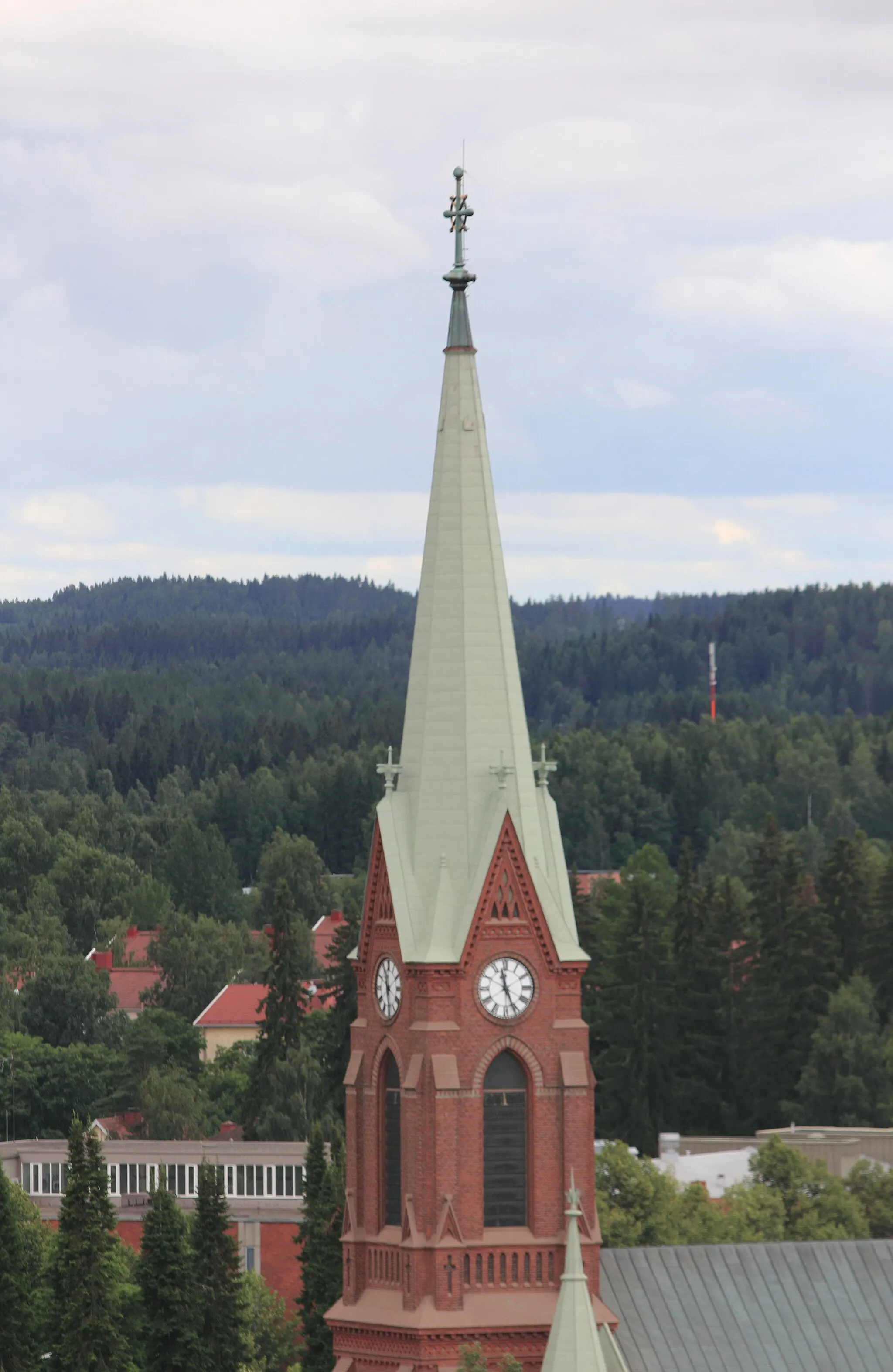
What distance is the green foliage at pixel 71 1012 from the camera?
178m

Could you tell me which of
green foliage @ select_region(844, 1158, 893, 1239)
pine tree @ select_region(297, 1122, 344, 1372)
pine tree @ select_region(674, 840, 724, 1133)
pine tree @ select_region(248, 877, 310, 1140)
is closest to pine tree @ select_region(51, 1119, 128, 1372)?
pine tree @ select_region(297, 1122, 344, 1372)

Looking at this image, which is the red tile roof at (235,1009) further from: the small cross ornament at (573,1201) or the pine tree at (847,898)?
the small cross ornament at (573,1201)

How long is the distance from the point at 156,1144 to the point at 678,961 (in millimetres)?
30778

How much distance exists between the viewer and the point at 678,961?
144125 millimetres

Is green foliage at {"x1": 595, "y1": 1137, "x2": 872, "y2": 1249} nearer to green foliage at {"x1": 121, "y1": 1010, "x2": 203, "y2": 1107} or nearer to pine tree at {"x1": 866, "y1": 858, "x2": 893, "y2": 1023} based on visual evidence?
pine tree at {"x1": 866, "y1": 858, "x2": 893, "y2": 1023}

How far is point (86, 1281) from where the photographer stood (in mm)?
86938

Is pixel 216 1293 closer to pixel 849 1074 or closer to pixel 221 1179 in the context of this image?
pixel 221 1179

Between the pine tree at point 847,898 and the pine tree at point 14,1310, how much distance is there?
6495 cm

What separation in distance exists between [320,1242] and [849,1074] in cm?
4835

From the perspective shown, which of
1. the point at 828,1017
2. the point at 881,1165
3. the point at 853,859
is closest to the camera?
the point at 881,1165

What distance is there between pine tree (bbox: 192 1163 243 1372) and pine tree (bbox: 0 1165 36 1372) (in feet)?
14.7

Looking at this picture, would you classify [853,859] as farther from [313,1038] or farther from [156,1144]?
[156,1144]

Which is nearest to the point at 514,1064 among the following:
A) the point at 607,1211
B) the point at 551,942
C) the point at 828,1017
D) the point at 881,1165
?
the point at 551,942

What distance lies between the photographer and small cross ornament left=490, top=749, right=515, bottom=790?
2391 inches
